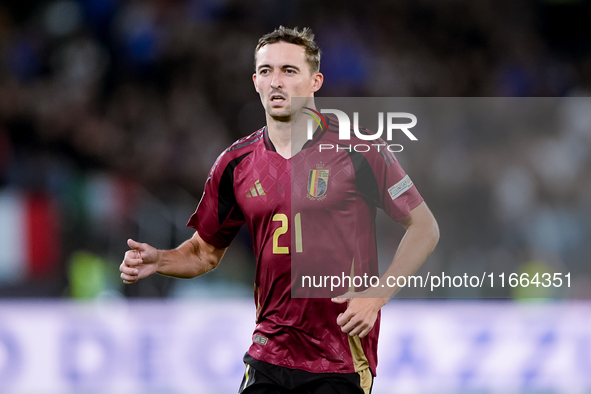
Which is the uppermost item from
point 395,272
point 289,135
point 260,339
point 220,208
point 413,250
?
point 289,135

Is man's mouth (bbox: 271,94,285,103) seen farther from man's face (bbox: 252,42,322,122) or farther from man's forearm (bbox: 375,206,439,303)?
man's forearm (bbox: 375,206,439,303)

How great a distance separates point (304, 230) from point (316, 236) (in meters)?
0.06

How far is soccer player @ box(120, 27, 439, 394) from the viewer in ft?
9.56

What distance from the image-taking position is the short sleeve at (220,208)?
3.26 meters

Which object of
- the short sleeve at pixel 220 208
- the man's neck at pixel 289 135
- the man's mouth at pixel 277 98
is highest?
the man's mouth at pixel 277 98

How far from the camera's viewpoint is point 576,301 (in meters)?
5.23

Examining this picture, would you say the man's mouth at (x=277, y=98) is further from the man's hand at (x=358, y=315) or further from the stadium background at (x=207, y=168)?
the stadium background at (x=207, y=168)

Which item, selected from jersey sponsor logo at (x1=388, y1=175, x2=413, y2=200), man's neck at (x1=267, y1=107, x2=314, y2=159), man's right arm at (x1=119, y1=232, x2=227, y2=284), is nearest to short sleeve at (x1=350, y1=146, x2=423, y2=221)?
jersey sponsor logo at (x1=388, y1=175, x2=413, y2=200)

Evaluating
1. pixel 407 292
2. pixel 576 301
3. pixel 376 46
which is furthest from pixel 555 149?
pixel 376 46

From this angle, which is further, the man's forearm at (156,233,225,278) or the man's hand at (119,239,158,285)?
the man's forearm at (156,233,225,278)

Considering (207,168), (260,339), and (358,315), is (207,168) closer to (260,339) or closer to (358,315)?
(260,339)

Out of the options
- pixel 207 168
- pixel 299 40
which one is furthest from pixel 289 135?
pixel 207 168

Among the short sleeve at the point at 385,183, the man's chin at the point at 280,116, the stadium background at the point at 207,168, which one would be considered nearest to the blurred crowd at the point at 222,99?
the stadium background at the point at 207,168

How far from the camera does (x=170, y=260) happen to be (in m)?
3.18
